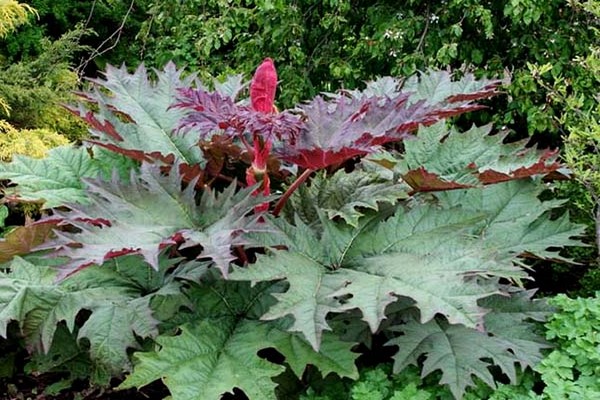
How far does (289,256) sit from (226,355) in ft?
0.91

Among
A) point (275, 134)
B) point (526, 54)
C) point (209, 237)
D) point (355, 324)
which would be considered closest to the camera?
point (209, 237)

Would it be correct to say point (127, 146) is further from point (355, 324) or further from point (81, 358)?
point (355, 324)

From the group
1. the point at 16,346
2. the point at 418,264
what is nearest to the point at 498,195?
the point at 418,264

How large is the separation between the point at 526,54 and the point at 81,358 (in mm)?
2612

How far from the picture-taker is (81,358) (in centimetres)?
197

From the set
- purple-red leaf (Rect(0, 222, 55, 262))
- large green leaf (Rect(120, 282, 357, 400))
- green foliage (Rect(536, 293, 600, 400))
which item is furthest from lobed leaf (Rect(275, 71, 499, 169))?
purple-red leaf (Rect(0, 222, 55, 262))

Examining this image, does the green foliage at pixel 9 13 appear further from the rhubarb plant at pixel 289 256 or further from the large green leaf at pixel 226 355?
the large green leaf at pixel 226 355

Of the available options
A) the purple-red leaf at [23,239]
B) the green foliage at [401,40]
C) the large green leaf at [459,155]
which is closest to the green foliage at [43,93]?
the green foliage at [401,40]

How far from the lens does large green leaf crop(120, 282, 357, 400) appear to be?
5.16 feet

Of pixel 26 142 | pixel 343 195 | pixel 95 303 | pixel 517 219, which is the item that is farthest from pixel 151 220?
pixel 26 142

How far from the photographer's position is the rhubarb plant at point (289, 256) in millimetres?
1569

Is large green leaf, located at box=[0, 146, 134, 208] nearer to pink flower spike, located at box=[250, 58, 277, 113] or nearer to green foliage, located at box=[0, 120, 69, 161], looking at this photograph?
pink flower spike, located at box=[250, 58, 277, 113]

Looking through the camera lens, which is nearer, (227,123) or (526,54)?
(227,123)

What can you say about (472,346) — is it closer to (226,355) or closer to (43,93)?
(226,355)
